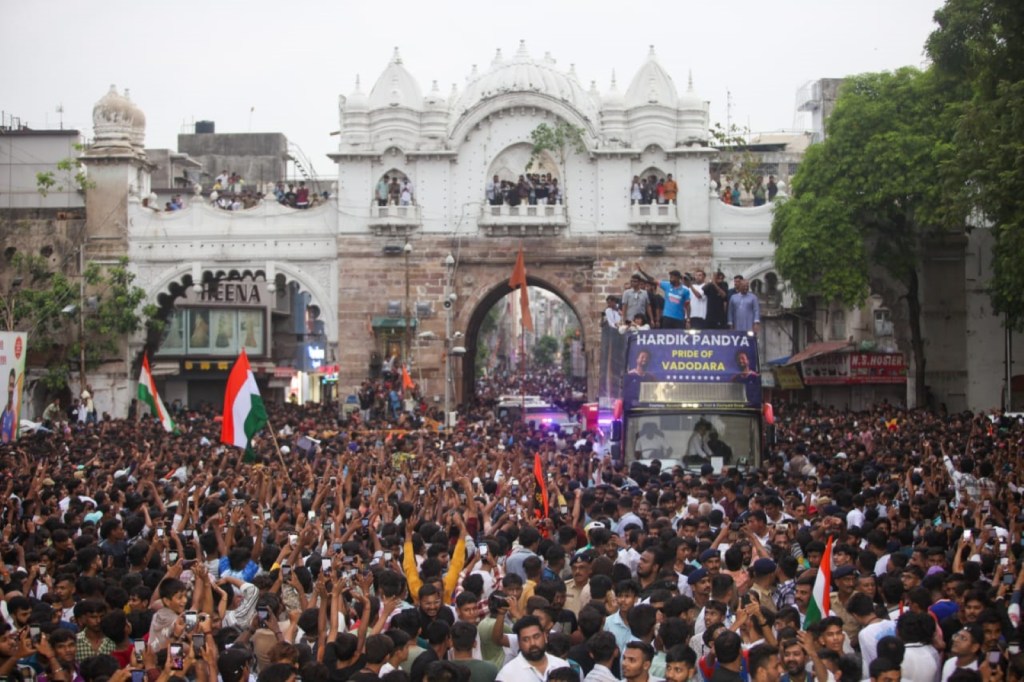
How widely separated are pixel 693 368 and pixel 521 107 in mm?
18950

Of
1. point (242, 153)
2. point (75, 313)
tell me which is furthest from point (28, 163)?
point (242, 153)

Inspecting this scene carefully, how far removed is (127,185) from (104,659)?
31954 millimetres

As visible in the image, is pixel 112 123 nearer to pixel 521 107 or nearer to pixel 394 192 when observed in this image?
pixel 394 192

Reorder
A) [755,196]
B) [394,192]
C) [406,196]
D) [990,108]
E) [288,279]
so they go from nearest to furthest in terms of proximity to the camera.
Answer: [990,108] → [406,196] → [394,192] → [288,279] → [755,196]

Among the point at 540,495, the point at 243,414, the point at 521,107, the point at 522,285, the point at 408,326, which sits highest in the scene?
the point at 521,107

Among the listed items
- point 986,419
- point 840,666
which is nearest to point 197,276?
point 986,419

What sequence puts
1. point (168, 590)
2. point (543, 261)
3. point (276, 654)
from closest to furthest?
point (276, 654) → point (168, 590) → point (543, 261)

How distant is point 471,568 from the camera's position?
1003 centimetres

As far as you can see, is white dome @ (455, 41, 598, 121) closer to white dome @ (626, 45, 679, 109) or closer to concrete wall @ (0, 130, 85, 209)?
white dome @ (626, 45, 679, 109)

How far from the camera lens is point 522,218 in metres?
37.8

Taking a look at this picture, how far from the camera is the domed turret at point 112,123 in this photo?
38438 mm

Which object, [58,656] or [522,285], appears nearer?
[58,656]

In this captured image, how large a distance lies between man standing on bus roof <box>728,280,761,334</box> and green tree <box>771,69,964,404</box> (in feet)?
29.8

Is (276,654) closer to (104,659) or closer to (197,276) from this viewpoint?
(104,659)
